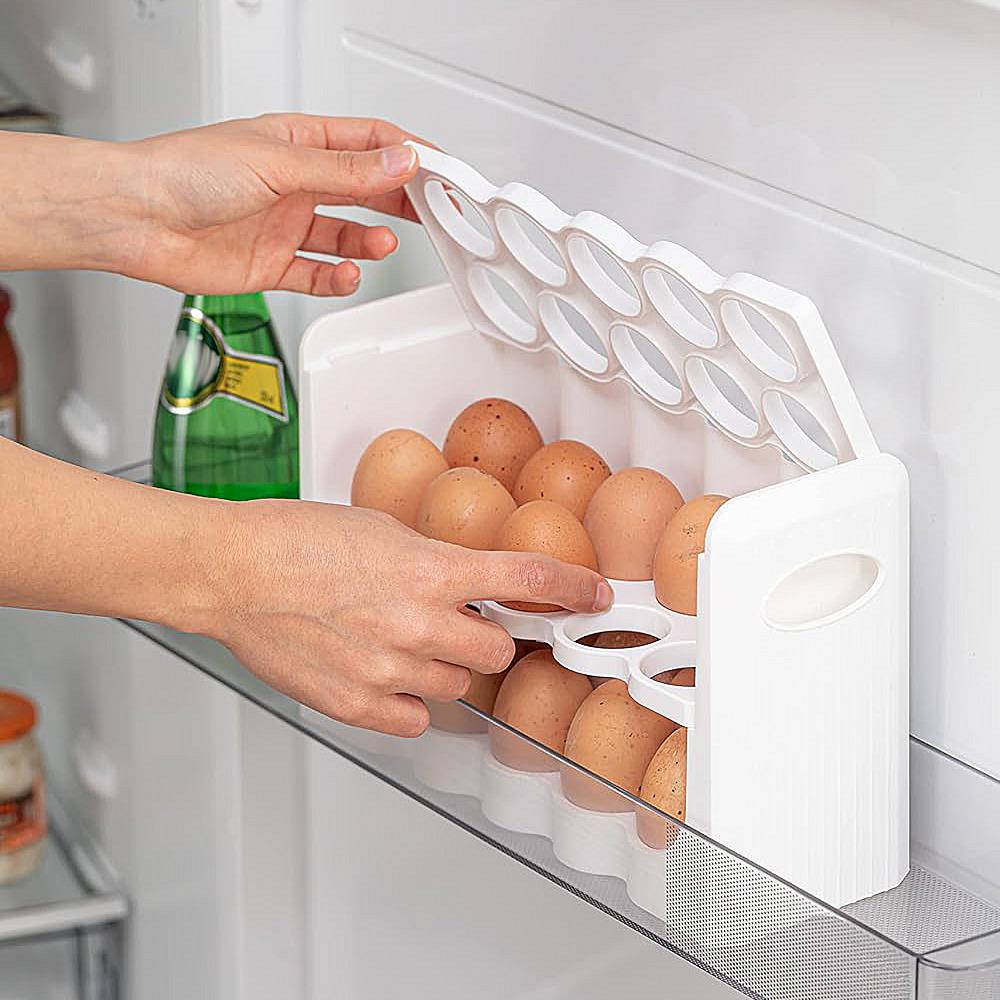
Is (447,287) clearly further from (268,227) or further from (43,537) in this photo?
(43,537)

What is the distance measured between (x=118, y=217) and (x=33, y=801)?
764 mm

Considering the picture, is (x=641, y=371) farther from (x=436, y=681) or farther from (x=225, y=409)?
(x=225, y=409)

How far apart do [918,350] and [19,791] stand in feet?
3.55

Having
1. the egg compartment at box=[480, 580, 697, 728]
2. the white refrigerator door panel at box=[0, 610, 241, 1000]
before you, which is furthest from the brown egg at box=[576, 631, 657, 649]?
the white refrigerator door panel at box=[0, 610, 241, 1000]

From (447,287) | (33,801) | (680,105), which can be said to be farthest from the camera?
(33,801)

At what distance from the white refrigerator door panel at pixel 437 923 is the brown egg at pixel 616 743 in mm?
187

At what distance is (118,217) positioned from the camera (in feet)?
3.23

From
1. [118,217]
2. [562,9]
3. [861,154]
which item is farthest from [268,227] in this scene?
[861,154]

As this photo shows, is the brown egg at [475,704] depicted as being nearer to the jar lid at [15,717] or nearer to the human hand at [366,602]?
the human hand at [366,602]

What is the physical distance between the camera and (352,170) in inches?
34.4

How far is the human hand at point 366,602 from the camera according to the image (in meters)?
0.76

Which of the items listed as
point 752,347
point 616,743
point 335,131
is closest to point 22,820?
point 335,131

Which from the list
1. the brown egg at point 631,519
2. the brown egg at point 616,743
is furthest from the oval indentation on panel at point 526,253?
the brown egg at point 616,743

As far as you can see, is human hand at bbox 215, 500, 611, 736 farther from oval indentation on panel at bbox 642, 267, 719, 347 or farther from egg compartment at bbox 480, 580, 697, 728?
oval indentation on panel at bbox 642, 267, 719, 347
